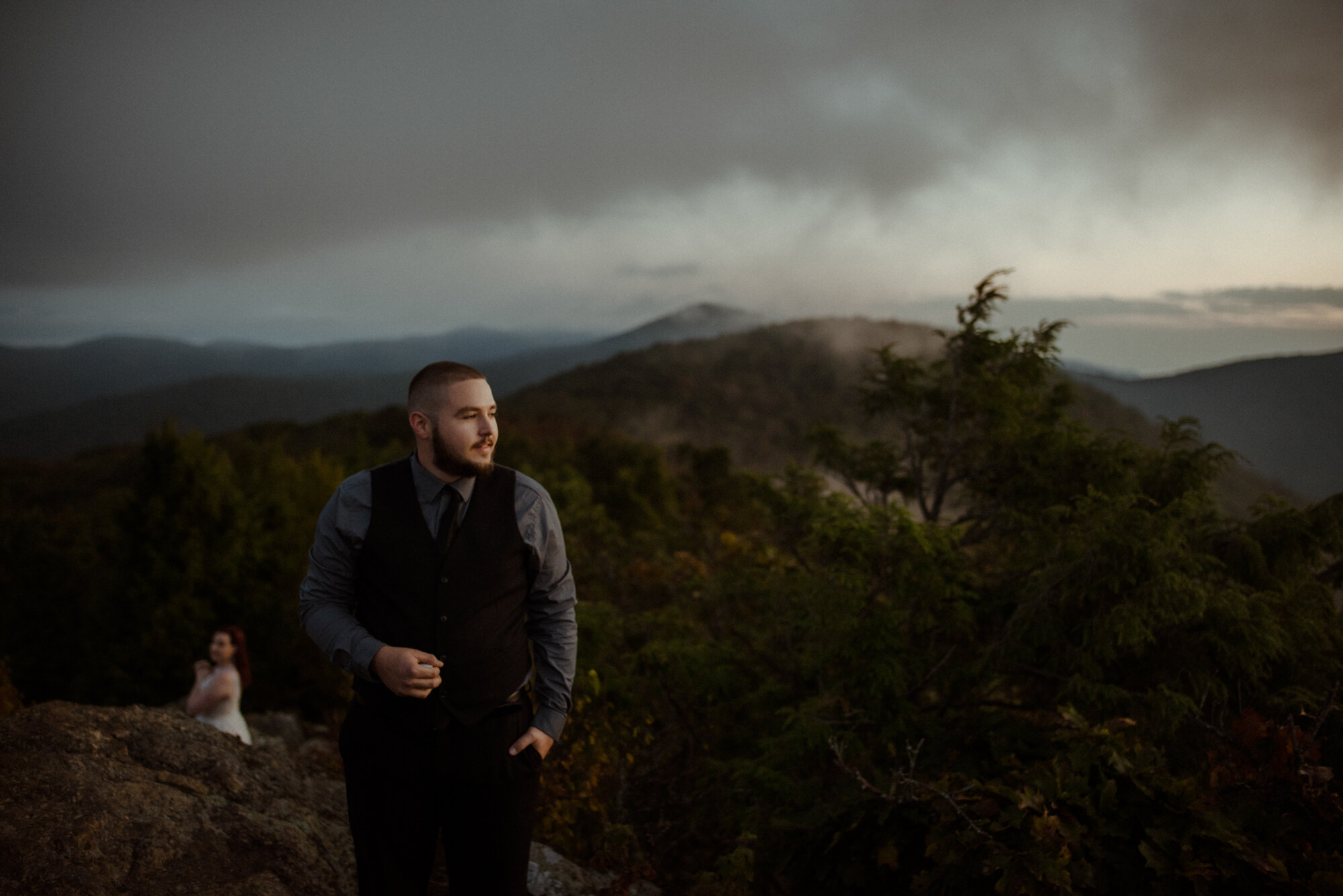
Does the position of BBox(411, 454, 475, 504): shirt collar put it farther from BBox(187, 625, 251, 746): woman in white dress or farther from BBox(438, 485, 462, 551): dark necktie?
BBox(187, 625, 251, 746): woman in white dress

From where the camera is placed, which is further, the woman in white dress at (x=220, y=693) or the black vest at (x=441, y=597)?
the woman in white dress at (x=220, y=693)

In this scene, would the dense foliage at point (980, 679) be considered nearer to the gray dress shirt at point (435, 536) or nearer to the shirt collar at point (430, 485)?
the gray dress shirt at point (435, 536)

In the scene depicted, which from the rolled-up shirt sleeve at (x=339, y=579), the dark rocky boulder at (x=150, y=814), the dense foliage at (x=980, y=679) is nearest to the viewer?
the rolled-up shirt sleeve at (x=339, y=579)

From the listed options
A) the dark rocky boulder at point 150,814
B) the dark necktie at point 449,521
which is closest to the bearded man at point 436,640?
the dark necktie at point 449,521

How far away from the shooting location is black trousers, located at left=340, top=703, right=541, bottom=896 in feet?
7.43

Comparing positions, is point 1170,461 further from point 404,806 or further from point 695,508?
point 695,508

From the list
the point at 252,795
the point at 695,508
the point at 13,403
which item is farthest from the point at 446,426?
the point at 13,403

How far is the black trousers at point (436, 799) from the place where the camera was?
7.43 ft

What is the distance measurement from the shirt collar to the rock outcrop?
191 centimetres

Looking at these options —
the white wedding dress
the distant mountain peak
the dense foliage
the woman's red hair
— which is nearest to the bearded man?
the dense foliage

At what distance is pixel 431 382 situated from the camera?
229cm

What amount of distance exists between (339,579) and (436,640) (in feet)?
1.39

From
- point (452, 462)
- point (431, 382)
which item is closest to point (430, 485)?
point (452, 462)

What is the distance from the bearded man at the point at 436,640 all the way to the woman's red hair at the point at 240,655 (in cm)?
405
